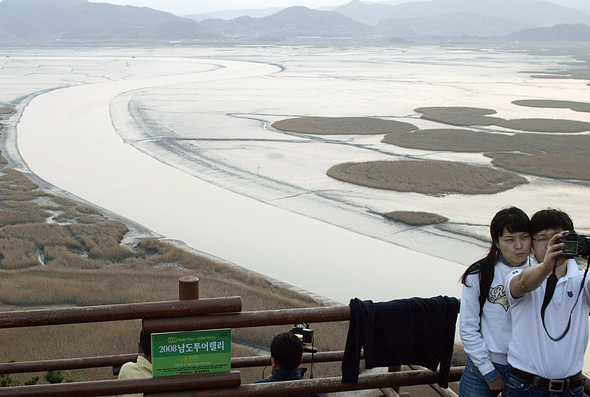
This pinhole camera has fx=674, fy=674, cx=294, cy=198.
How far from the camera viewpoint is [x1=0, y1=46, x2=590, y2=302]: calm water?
12852mm

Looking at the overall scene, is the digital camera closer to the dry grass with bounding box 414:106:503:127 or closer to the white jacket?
the white jacket

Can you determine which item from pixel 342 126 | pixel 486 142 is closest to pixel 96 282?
pixel 486 142

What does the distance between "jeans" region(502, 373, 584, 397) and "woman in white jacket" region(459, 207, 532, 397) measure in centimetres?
12

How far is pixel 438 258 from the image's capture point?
42.2 ft

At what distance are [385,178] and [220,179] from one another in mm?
4728

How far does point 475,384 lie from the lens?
140 inches

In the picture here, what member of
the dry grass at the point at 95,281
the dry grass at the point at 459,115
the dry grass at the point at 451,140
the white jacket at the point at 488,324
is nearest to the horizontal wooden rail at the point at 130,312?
the white jacket at the point at 488,324

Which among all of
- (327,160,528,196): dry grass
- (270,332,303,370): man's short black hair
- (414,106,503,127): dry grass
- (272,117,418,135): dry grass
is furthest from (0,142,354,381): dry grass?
(414,106,503,127): dry grass

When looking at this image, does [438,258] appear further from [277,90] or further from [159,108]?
[277,90]

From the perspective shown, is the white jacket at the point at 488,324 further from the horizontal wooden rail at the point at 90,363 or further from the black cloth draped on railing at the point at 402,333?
the horizontal wooden rail at the point at 90,363

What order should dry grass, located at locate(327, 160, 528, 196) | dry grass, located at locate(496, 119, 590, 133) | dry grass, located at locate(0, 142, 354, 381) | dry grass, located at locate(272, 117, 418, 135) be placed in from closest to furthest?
dry grass, located at locate(0, 142, 354, 381), dry grass, located at locate(327, 160, 528, 196), dry grass, located at locate(272, 117, 418, 135), dry grass, located at locate(496, 119, 590, 133)

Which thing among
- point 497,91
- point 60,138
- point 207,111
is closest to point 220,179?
point 60,138

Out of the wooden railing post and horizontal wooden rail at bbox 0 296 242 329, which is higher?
the wooden railing post

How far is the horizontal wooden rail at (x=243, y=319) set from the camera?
11.2 feet
